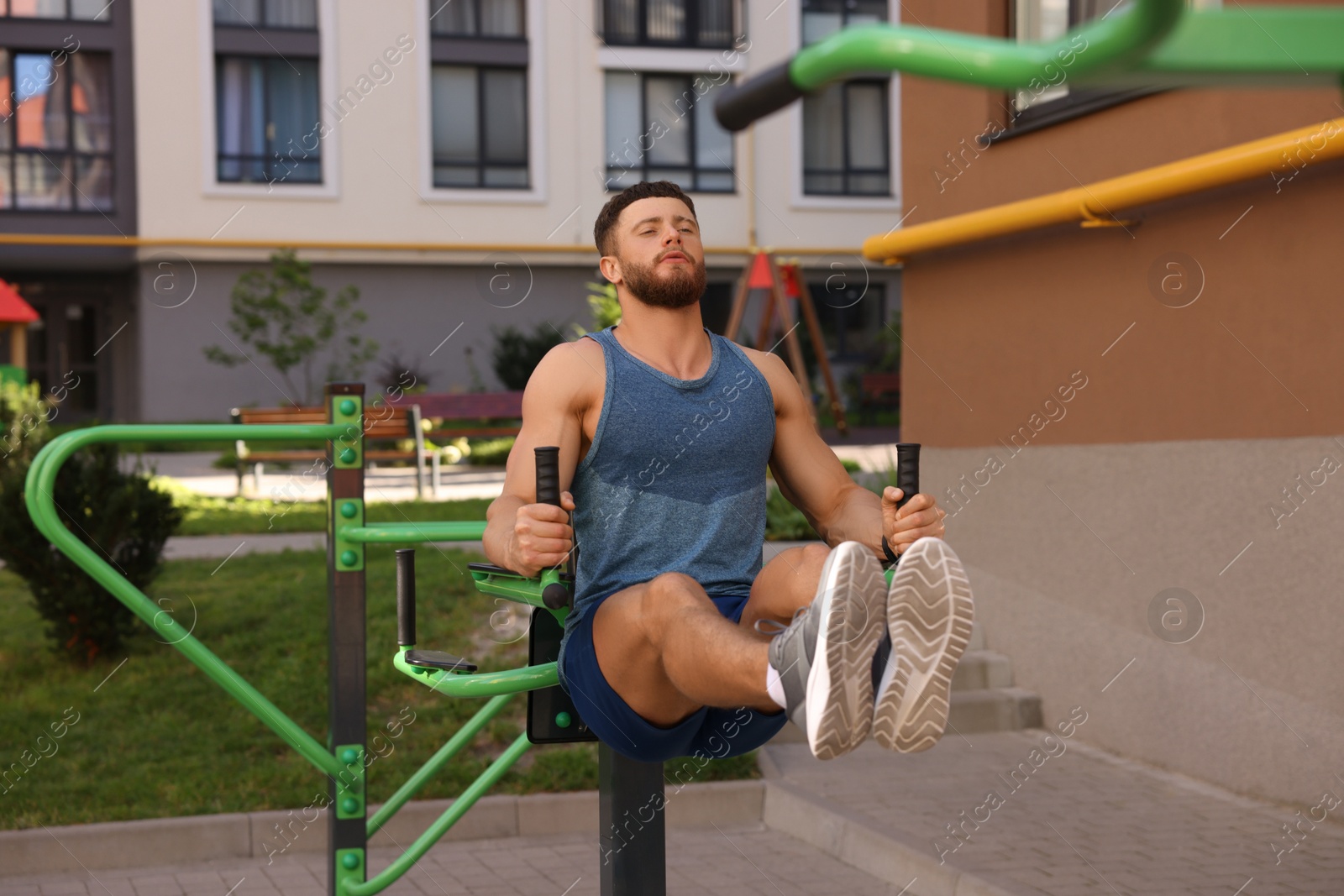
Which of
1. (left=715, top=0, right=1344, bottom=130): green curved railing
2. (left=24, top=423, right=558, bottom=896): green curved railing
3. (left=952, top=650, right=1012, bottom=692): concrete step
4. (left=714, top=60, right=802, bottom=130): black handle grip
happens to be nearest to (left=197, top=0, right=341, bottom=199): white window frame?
(left=952, top=650, right=1012, bottom=692): concrete step

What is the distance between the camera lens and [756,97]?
5.30ft

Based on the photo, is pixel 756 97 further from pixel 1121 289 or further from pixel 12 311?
pixel 12 311

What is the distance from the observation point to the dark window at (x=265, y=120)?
942 inches

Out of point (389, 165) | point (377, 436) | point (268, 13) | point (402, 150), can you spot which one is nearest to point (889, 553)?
point (377, 436)

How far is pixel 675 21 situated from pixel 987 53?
2543 cm

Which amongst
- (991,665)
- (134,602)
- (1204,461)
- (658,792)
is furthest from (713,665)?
(991,665)

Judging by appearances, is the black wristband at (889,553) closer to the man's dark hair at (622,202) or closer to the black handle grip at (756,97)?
the man's dark hair at (622,202)

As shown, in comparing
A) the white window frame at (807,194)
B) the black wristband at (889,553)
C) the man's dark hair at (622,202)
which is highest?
the white window frame at (807,194)

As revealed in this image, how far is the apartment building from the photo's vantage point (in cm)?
2352

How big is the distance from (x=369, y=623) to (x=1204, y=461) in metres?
3.88

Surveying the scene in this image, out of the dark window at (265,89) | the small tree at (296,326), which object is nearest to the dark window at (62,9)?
the dark window at (265,89)

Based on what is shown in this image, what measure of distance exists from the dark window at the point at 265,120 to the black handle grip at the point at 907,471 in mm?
22050

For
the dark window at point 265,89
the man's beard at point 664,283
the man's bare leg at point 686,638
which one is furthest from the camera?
the dark window at point 265,89

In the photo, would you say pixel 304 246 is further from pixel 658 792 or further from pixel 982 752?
pixel 658 792
